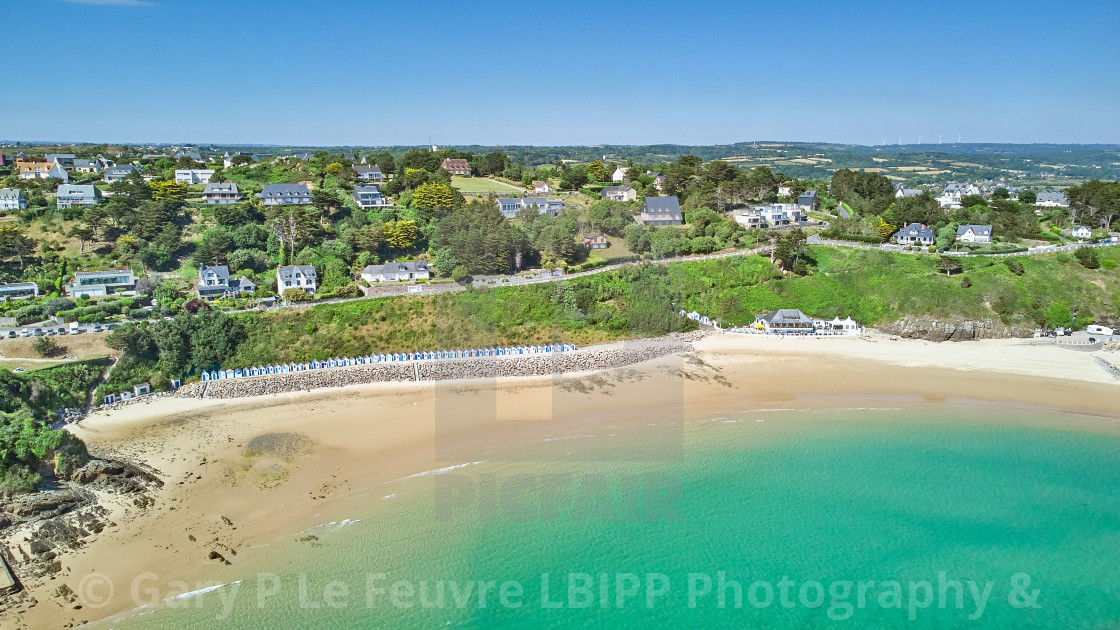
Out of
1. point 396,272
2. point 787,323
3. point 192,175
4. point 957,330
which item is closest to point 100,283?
point 396,272

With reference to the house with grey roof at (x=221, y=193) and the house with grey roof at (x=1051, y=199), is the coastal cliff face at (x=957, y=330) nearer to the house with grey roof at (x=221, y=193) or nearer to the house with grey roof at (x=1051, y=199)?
the house with grey roof at (x=1051, y=199)

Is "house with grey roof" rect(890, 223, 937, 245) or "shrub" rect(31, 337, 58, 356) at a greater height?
"house with grey roof" rect(890, 223, 937, 245)

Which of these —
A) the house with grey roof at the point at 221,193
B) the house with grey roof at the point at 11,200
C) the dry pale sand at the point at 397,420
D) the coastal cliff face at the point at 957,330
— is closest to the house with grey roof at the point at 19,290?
the dry pale sand at the point at 397,420

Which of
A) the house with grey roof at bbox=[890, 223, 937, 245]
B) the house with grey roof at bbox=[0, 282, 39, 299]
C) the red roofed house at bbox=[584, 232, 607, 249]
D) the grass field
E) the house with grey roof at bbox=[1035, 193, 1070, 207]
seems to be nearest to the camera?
the house with grey roof at bbox=[0, 282, 39, 299]

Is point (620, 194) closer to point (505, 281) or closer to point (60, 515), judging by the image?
point (505, 281)

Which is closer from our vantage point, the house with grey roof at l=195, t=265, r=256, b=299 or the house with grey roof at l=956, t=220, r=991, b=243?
the house with grey roof at l=195, t=265, r=256, b=299

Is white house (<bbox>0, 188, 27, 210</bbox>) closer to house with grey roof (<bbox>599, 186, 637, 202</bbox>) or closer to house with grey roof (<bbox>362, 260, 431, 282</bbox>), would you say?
house with grey roof (<bbox>362, 260, 431, 282</bbox>)

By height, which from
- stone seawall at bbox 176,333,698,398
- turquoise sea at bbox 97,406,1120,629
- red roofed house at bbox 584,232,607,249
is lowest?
turquoise sea at bbox 97,406,1120,629

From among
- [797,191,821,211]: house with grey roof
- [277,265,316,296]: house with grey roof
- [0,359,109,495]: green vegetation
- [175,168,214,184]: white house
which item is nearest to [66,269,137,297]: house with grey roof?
[277,265,316,296]: house with grey roof
